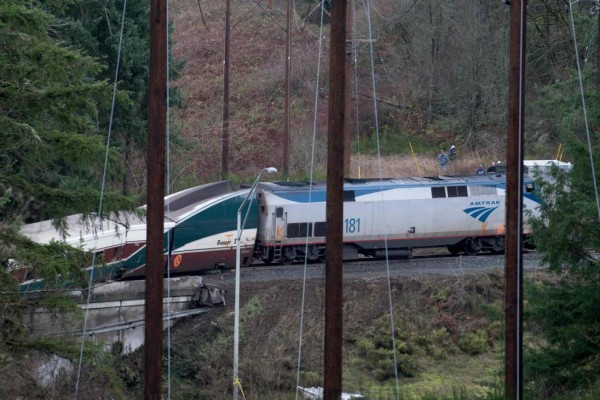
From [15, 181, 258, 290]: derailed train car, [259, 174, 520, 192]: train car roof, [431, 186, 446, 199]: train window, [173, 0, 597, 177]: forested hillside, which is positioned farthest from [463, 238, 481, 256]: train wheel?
[173, 0, 597, 177]: forested hillside

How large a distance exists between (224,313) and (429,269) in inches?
308

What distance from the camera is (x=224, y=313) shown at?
1049 inches

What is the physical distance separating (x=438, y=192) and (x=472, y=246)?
9.67 feet

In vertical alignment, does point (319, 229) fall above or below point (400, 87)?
below

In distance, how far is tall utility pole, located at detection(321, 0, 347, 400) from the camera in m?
13.1

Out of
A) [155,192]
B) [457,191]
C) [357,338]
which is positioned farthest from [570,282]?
[457,191]

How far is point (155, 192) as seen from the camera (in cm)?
1309

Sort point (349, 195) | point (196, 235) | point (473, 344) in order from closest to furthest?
point (473, 344), point (196, 235), point (349, 195)

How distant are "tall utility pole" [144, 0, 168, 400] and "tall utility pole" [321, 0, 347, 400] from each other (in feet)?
8.25

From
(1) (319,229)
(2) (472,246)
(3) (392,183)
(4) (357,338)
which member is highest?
(3) (392,183)

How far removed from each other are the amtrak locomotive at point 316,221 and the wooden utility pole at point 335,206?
1409 cm

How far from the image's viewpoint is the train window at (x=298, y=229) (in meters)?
30.2

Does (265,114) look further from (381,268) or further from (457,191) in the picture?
(381,268)

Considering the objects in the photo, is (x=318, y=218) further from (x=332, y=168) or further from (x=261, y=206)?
(x=332, y=168)
